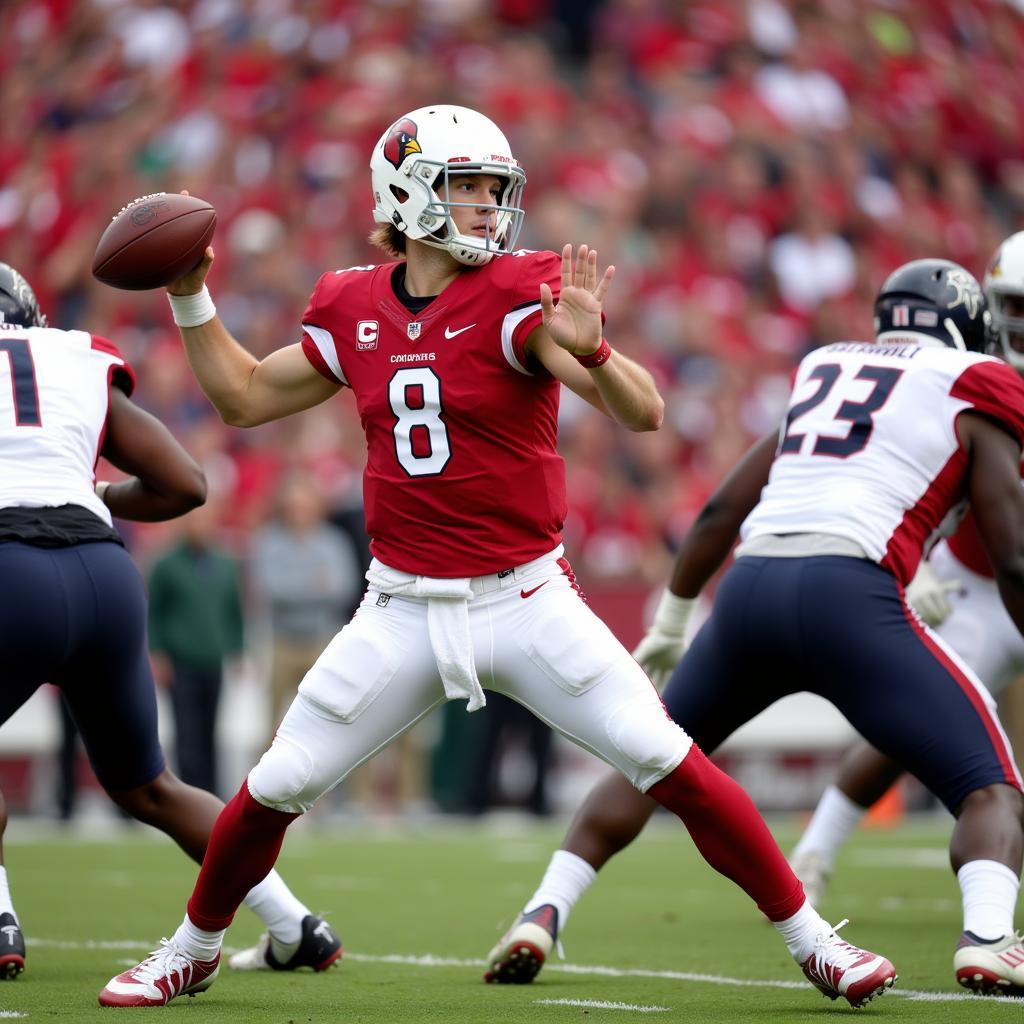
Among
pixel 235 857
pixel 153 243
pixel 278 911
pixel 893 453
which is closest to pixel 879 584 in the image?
pixel 893 453

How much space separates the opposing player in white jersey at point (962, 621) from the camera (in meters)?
5.83

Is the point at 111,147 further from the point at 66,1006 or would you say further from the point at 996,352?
the point at 66,1006

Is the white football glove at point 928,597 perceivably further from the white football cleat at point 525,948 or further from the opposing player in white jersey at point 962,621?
the white football cleat at point 525,948

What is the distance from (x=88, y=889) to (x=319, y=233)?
7273 millimetres

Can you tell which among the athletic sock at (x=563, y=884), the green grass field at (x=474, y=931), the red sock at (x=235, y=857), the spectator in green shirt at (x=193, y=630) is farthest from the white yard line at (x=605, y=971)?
the spectator in green shirt at (x=193, y=630)

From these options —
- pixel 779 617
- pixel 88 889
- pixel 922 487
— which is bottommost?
pixel 88 889

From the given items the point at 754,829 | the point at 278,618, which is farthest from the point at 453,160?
the point at 278,618

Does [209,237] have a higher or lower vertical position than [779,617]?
higher

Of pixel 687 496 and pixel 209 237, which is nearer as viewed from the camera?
pixel 209 237

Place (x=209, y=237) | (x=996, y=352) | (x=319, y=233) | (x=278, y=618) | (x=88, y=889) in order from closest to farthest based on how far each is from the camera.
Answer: (x=209, y=237) < (x=996, y=352) < (x=88, y=889) < (x=278, y=618) < (x=319, y=233)

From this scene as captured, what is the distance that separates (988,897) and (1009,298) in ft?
7.46

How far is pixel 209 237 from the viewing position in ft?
14.4

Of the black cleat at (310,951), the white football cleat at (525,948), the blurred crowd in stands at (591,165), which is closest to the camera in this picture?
the white football cleat at (525,948)

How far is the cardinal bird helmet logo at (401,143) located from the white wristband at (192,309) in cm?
55
